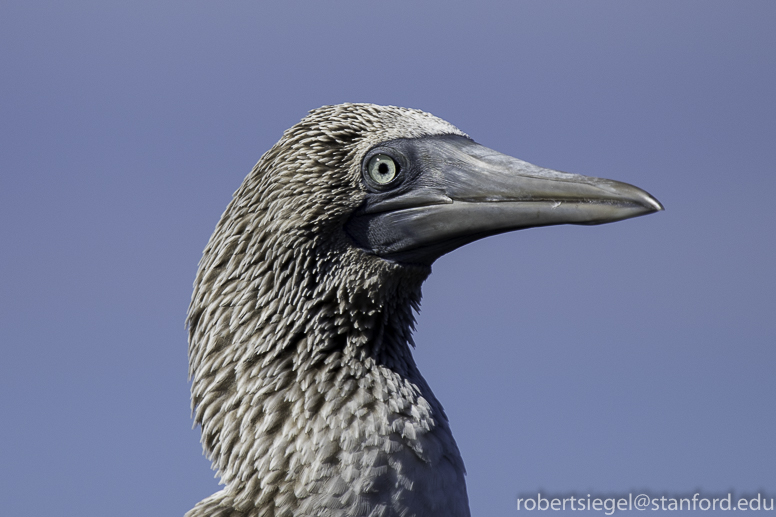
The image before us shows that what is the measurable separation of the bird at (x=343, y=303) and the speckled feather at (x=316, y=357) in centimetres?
1

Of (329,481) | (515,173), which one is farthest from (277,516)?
(515,173)

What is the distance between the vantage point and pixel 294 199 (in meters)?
5.73

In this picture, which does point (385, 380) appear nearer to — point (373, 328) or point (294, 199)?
point (373, 328)

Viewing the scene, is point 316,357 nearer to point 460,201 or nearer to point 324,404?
point 324,404

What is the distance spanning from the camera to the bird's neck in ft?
17.7

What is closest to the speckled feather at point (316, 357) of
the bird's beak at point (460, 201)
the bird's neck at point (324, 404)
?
the bird's neck at point (324, 404)

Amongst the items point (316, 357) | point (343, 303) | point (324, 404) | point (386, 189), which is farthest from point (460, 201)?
point (324, 404)

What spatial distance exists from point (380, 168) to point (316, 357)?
1450mm

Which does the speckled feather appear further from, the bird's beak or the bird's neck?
the bird's beak

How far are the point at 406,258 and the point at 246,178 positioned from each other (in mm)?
1423

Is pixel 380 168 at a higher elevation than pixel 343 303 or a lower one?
higher

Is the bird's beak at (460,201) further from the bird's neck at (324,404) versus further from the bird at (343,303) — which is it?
the bird's neck at (324,404)

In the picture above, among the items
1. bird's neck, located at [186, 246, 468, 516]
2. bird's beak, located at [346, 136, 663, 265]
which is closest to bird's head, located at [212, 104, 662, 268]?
bird's beak, located at [346, 136, 663, 265]

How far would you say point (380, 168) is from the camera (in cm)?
586
